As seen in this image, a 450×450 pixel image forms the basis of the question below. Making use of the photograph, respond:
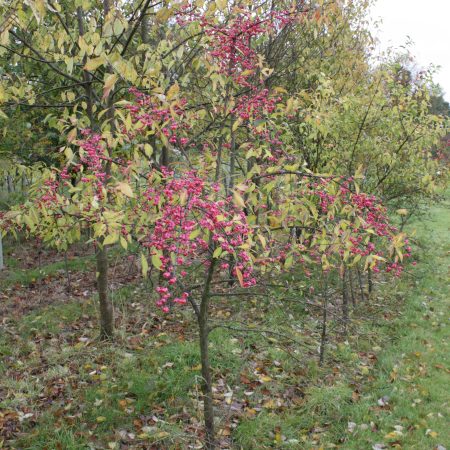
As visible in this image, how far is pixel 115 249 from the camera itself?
1105 cm

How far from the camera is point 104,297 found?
A: 6391 millimetres

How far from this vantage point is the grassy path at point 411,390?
4.85m

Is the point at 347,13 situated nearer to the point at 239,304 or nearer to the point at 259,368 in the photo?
the point at 239,304

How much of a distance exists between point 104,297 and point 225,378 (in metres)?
2.06

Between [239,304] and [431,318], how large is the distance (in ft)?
11.2

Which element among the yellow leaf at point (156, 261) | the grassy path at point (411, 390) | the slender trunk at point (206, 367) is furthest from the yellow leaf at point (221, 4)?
the grassy path at point (411, 390)

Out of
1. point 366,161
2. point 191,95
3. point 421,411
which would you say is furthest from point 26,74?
point 421,411

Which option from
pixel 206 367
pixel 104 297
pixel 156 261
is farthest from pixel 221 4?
pixel 104 297

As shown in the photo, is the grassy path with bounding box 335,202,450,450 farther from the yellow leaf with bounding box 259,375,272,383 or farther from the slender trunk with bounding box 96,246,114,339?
the slender trunk with bounding box 96,246,114,339

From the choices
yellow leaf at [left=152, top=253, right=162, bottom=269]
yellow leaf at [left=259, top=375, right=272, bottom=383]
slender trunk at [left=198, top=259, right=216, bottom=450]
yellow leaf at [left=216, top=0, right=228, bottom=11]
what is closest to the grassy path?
yellow leaf at [left=259, top=375, right=272, bottom=383]

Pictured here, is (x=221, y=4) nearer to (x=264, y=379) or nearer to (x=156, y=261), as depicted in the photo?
(x=156, y=261)

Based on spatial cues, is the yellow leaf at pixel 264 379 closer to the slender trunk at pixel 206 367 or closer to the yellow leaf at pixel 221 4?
the slender trunk at pixel 206 367

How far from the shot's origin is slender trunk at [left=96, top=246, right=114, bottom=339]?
20.6 ft

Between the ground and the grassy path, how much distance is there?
0.7 inches
